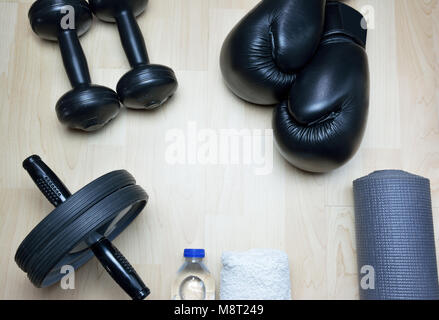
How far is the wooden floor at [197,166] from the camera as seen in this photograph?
110 centimetres

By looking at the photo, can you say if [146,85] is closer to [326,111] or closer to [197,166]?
[197,166]

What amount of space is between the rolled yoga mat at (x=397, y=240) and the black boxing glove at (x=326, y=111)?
0.12m

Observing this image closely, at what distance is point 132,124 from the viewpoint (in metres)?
1.17

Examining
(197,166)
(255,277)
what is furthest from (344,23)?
(255,277)

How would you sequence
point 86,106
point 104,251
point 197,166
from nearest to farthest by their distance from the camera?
point 104,251 → point 86,106 → point 197,166

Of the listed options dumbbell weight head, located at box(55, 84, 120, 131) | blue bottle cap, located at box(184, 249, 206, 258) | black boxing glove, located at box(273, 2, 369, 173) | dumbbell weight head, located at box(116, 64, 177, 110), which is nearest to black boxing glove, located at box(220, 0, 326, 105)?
black boxing glove, located at box(273, 2, 369, 173)

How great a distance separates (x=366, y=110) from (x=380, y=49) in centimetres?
29

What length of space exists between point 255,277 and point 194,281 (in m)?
0.16

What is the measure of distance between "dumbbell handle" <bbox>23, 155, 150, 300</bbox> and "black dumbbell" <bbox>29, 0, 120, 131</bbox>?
16 centimetres

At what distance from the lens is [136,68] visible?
110 cm

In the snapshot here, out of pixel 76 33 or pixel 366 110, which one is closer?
pixel 366 110
